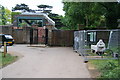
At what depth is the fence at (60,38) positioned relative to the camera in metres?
19.3

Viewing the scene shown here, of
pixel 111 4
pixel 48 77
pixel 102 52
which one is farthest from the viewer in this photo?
pixel 111 4

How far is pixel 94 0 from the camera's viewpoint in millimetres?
12352

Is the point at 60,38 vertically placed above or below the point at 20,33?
below

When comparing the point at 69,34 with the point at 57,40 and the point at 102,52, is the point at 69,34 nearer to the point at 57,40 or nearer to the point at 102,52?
the point at 57,40

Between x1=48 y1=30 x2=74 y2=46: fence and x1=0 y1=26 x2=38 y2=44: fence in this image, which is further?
x1=0 y1=26 x2=38 y2=44: fence

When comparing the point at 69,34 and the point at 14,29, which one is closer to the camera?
the point at 69,34

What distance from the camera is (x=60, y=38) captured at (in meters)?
19.4

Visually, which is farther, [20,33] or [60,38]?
[20,33]

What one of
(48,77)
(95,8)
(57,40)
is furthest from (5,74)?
(57,40)

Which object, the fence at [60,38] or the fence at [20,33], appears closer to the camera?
the fence at [60,38]

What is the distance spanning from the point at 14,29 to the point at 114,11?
44.1ft

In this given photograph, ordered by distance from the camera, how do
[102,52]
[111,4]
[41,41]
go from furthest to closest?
[41,41]
[111,4]
[102,52]

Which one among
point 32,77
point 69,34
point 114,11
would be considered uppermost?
point 114,11

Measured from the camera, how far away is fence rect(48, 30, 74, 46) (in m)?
19.3
